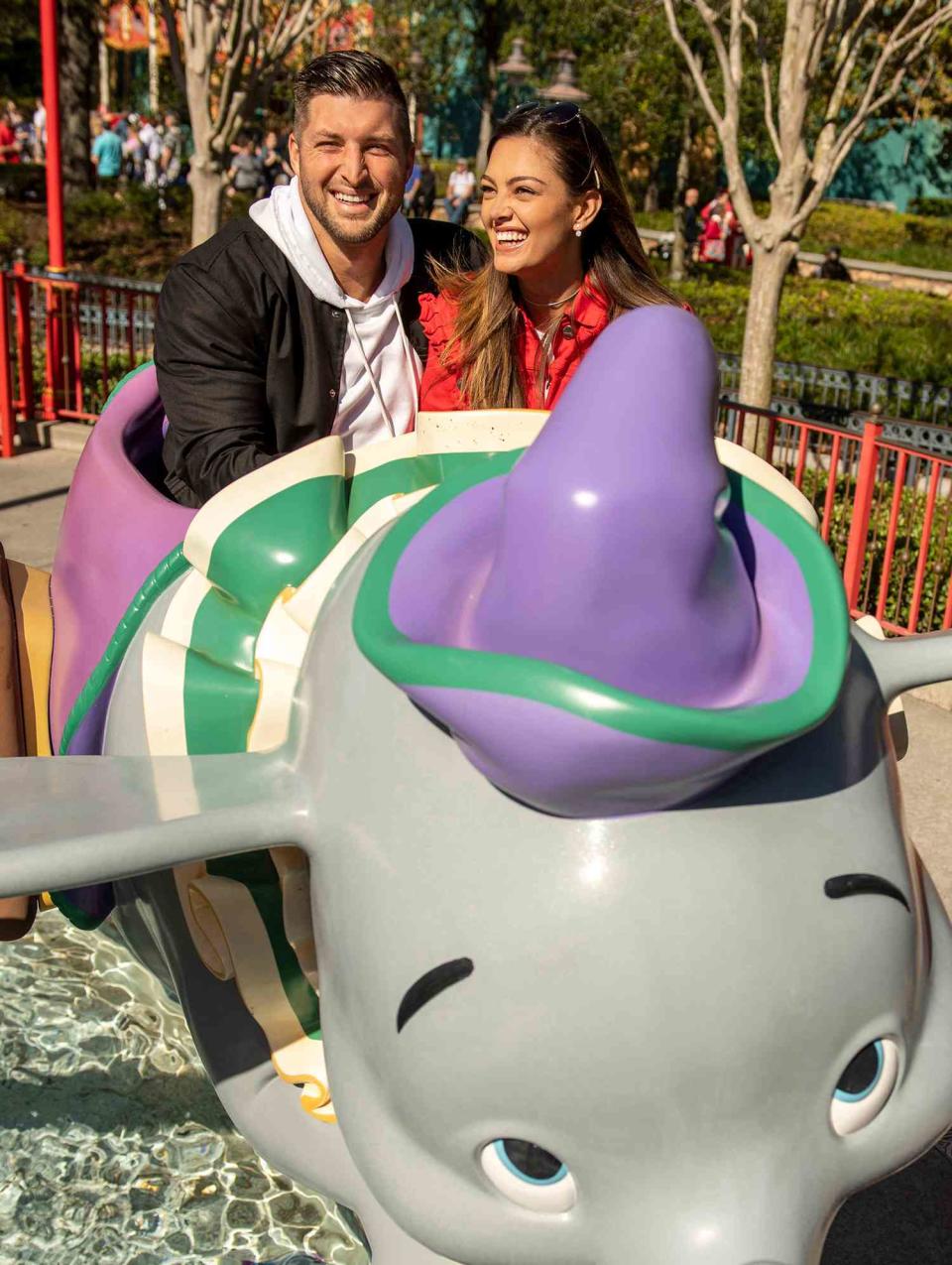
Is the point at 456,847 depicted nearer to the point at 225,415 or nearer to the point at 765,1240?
the point at 765,1240

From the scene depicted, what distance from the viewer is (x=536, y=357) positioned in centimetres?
251

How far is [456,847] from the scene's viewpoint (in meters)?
1.56

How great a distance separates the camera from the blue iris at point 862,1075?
1.65 metres

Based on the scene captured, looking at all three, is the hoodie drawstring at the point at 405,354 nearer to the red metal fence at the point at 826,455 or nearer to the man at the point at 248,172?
the red metal fence at the point at 826,455

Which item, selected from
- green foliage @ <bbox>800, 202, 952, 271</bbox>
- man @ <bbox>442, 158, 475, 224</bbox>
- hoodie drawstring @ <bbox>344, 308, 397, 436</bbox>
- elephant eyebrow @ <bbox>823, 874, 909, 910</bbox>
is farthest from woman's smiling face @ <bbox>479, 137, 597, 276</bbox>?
green foliage @ <bbox>800, 202, 952, 271</bbox>

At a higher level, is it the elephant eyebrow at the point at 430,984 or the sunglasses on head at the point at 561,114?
the sunglasses on head at the point at 561,114

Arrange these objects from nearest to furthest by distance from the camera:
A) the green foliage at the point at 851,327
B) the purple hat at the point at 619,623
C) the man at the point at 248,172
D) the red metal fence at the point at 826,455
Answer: the purple hat at the point at 619,623 → the red metal fence at the point at 826,455 → the green foliage at the point at 851,327 → the man at the point at 248,172

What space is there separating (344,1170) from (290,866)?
43 cm

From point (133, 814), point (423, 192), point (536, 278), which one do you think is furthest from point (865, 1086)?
point (423, 192)

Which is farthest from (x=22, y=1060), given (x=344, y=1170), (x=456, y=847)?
(x=456, y=847)

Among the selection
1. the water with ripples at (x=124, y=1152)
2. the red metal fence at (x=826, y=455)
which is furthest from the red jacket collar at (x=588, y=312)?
the red metal fence at (x=826, y=455)

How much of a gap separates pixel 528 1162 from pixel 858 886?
0.48 meters

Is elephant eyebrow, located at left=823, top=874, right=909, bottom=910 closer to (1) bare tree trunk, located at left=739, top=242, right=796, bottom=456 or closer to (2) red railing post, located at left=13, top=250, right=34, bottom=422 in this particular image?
(1) bare tree trunk, located at left=739, top=242, right=796, bottom=456

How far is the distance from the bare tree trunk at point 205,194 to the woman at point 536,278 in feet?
27.1
